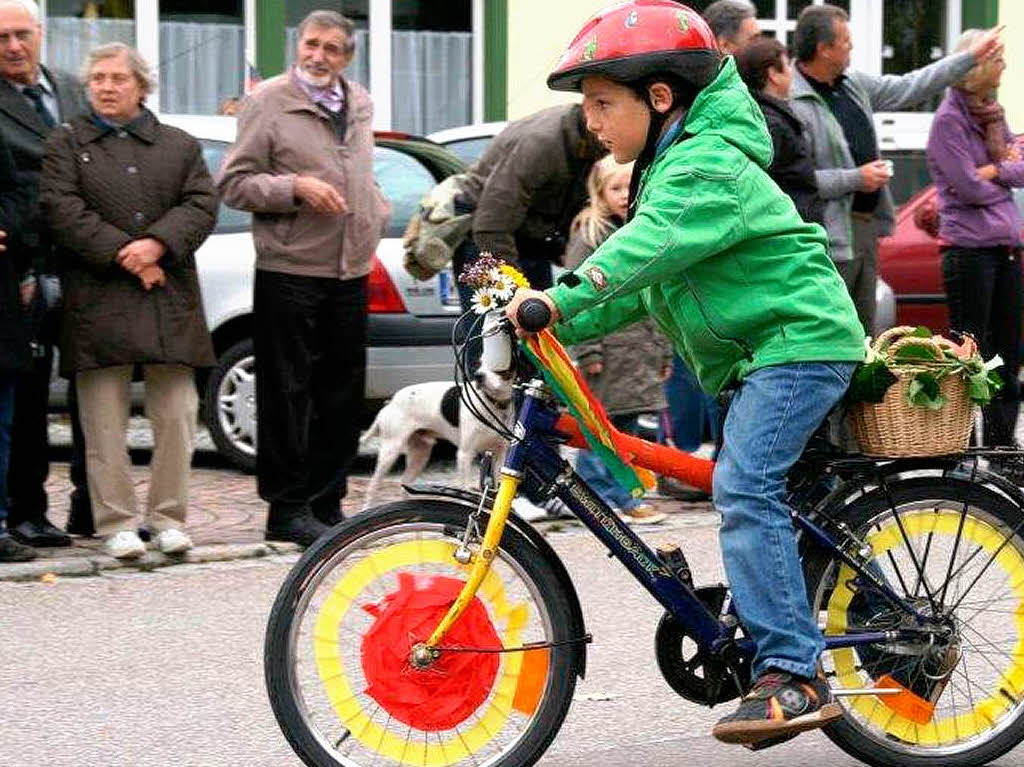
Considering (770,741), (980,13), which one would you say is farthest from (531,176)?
(980,13)

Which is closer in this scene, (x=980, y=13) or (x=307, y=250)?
(x=307, y=250)

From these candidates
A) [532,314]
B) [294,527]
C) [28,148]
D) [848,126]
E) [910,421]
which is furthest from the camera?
[848,126]

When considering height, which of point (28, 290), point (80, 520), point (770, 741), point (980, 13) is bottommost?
point (80, 520)

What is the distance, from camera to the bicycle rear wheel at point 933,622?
5051 mm

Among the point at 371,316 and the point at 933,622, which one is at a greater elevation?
the point at 371,316

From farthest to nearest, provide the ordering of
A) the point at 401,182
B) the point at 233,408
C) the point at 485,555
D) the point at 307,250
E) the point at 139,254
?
1. the point at 401,182
2. the point at 233,408
3. the point at 307,250
4. the point at 139,254
5. the point at 485,555

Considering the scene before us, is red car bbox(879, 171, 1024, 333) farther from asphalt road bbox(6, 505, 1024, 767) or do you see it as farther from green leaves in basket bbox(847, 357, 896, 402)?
green leaves in basket bbox(847, 357, 896, 402)

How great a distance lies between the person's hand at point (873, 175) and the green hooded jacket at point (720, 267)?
13.0 ft

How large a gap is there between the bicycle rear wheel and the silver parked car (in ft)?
16.7

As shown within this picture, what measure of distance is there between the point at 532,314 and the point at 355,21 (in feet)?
46.1

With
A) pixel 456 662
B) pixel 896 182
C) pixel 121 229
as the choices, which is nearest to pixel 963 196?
pixel 896 182

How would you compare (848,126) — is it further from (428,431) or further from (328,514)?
(328,514)

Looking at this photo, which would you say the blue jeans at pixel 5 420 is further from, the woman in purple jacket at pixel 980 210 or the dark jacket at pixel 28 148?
the woman in purple jacket at pixel 980 210

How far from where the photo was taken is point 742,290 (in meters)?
4.75
